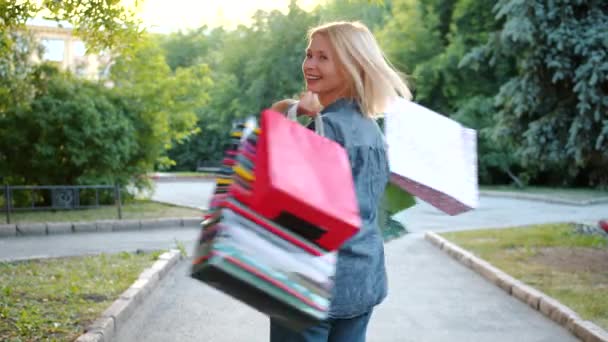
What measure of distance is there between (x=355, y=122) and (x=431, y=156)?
501 millimetres

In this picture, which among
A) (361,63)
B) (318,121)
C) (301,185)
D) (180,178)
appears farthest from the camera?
(180,178)

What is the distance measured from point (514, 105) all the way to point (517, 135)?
0.63 m

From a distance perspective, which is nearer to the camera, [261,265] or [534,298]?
[261,265]

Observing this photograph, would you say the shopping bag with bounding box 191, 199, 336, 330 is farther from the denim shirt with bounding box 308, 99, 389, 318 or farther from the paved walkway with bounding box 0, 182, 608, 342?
the paved walkway with bounding box 0, 182, 608, 342

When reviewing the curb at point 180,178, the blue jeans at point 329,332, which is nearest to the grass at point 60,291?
the blue jeans at point 329,332

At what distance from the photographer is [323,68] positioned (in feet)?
7.61

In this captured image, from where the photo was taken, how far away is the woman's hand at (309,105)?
243 centimetres

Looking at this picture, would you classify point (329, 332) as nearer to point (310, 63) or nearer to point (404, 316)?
point (310, 63)

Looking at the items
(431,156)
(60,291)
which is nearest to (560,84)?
(60,291)

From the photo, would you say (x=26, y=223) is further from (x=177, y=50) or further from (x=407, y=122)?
(x=177, y=50)

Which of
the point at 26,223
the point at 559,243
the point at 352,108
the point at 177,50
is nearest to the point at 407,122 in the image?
the point at 352,108

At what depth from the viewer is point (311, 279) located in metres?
1.89

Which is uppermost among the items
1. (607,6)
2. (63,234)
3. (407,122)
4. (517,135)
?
(607,6)

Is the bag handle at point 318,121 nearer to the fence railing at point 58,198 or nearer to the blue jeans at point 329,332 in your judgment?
the blue jeans at point 329,332
